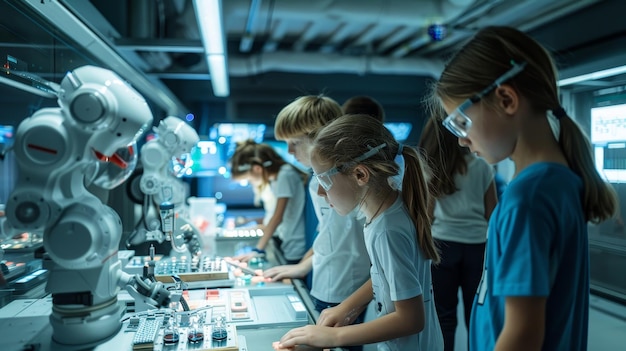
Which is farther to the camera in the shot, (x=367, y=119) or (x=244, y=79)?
(x=244, y=79)

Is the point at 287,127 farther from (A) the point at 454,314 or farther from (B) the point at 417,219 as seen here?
(A) the point at 454,314

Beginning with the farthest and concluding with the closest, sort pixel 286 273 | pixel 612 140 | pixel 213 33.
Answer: pixel 612 140
pixel 213 33
pixel 286 273

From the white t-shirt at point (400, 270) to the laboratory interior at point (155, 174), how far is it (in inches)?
10.6

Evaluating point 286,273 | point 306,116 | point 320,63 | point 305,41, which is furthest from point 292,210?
point 305,41

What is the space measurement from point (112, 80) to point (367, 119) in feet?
2.27

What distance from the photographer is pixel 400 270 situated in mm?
1063

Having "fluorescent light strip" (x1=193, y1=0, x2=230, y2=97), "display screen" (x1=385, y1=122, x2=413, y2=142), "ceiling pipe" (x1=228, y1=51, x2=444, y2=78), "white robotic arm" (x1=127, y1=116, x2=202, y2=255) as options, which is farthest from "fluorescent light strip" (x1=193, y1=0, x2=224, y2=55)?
"display screen" (x1=385, y1=122, x2=413, y2=142)

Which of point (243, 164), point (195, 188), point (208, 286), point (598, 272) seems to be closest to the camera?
point (208, 286)

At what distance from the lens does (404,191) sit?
1207mm

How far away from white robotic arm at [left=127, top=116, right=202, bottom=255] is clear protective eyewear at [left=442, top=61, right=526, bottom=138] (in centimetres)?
133

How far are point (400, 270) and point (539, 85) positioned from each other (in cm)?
53

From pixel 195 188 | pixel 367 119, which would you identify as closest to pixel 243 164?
pixel 367 119

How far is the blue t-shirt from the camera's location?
76cm

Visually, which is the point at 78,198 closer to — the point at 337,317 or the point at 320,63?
the point at 337,317
